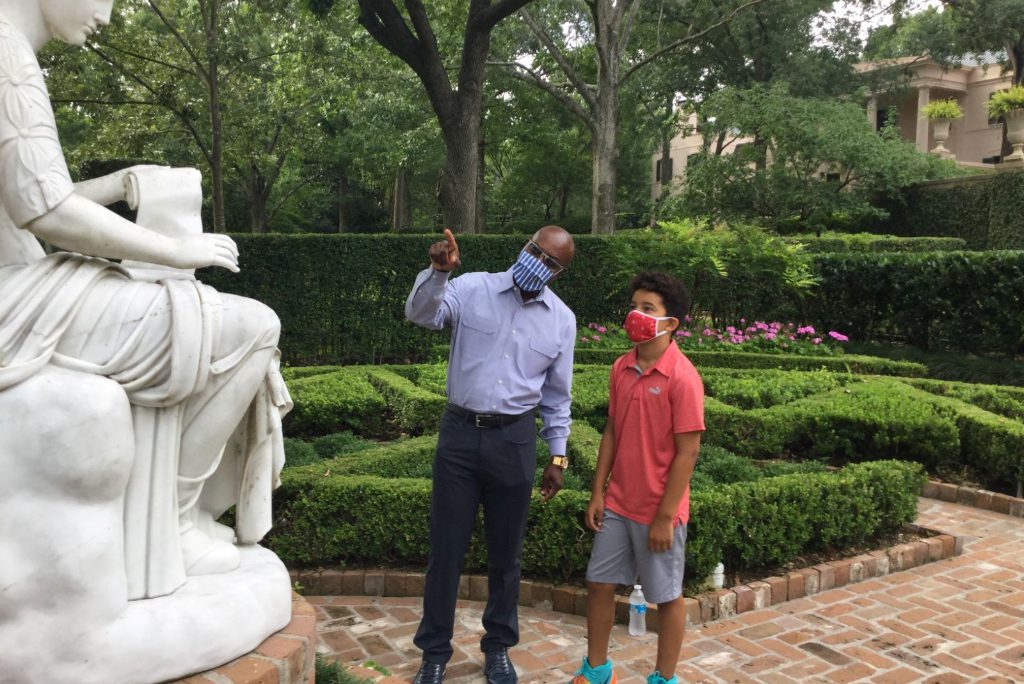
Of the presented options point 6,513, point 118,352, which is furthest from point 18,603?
point 118,352

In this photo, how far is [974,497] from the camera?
6434mm

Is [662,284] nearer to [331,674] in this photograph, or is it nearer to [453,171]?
[331,674]

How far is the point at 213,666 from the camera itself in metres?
2.37

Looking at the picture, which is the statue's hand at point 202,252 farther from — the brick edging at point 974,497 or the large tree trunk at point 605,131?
the large tree trunk at point 605,131

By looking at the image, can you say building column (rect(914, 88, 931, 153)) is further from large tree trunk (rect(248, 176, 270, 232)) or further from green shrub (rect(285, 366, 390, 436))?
green shrub (rect(285, 366, 390, 436))

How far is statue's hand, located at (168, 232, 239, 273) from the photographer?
2516 mm

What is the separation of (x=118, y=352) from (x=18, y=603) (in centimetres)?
70

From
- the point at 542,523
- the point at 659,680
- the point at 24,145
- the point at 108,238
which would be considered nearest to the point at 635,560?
the point at 659,680

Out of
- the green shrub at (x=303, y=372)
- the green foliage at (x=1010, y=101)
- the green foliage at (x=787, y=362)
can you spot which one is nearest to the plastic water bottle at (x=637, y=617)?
the green shrub at (x=303, y=372)

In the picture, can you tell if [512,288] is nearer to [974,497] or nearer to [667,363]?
[667,363]

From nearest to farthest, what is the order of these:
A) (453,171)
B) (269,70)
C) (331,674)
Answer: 1. (331,674)
2. (453,171)
3. (269,70)

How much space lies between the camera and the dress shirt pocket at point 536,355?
11.6 feet

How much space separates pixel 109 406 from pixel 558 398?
1981mm

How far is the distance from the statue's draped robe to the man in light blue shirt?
3.60 ft
